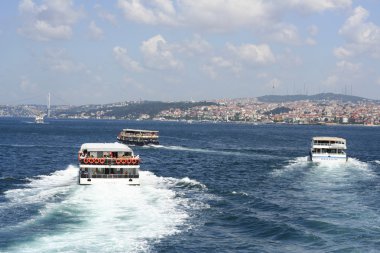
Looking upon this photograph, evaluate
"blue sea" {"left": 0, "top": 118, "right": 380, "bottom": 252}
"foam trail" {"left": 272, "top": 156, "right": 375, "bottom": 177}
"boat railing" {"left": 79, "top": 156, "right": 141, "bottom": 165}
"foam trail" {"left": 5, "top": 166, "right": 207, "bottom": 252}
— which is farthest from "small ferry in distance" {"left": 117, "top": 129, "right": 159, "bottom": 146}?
"boat railing" {"left": 79, "top": 156, "right": 141, "bottom": 165}

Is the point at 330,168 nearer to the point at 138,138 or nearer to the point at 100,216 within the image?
the point at 100,216

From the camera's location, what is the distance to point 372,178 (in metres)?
68.8

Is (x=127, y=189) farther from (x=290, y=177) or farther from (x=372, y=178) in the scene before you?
(x=372, y=178)

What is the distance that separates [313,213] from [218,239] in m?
11.9

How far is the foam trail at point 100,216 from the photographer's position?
32688mm

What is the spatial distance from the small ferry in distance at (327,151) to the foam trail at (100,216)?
119ft

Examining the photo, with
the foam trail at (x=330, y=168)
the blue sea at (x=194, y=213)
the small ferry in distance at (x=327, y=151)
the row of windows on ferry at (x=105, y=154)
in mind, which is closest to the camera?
the blue sea at (x=194, y=213)

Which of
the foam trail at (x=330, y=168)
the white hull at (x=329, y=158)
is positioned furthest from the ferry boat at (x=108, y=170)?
the white hull at (x=329, y=158)

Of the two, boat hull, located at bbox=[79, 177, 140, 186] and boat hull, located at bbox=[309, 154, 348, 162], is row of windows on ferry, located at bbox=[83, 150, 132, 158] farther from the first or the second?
boat hull, located at bbox=[309, 154, 348, 162]

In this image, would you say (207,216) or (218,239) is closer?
(218,239)

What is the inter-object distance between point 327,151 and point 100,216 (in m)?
57.4

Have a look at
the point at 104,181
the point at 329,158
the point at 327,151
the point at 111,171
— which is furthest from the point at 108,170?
the point at 327,151

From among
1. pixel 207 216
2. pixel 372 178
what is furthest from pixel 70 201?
pixel 372 178

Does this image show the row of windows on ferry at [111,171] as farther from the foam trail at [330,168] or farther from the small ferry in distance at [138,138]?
the small ferry in distance at [138,138]
